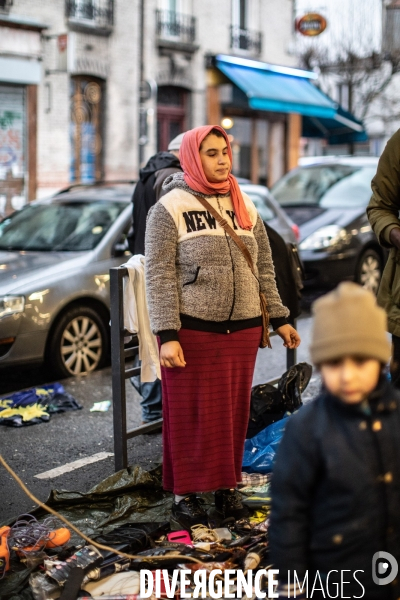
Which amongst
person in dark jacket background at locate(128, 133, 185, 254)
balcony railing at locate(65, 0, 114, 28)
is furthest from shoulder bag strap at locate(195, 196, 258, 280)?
balcony railing at locate(65, 0, 114, 28)

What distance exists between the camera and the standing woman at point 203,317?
4156 mm

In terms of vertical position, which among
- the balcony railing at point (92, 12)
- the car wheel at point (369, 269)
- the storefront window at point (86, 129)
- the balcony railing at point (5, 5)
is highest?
the balcony railing at point (92, 12)

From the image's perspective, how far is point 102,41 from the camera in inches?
790

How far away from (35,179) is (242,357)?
15214mm

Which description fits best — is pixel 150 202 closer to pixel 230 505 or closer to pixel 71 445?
pixel 71 445

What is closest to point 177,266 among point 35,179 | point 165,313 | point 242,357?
point 165,313

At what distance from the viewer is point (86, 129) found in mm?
20172

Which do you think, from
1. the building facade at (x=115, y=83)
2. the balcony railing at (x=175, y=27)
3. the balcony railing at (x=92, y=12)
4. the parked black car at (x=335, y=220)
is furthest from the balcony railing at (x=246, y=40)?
the parked black car at (x=335, y=220)

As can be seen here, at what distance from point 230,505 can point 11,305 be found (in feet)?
11.8

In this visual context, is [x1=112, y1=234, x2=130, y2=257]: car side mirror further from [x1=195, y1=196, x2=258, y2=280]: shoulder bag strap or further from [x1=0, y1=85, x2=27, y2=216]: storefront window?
[x1=0, y1=85, x2=27, y2=216]: storefront window

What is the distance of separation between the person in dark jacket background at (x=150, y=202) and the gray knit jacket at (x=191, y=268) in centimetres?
186

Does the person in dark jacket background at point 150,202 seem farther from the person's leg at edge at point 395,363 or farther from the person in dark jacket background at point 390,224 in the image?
the person's leg at edge at point 395,363

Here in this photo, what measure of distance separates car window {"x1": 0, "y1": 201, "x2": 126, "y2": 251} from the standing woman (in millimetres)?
4247

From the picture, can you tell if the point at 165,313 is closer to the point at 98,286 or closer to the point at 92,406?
the point at 92,406
